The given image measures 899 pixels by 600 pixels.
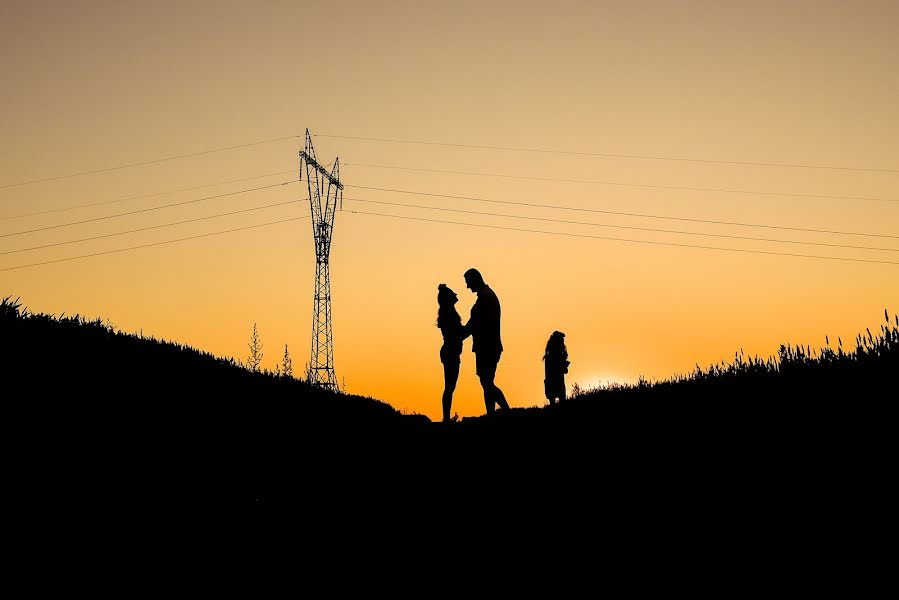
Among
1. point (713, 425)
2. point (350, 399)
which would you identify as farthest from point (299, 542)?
point (350, 399)

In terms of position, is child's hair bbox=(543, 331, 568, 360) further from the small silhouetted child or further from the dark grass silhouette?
the dark grass silhouette

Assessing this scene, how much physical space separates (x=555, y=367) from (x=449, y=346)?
6819mm

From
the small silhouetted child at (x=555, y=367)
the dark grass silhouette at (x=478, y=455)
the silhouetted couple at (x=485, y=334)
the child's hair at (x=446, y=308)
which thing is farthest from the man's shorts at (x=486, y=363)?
the small silhouetted child at (x=555, y=367)

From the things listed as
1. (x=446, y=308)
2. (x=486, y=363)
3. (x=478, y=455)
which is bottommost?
(x=478, y=455)

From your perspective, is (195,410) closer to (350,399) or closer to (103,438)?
(103,438)

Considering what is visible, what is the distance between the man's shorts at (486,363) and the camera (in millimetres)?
12930

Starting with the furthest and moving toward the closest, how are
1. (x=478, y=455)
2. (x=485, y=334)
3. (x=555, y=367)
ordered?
(x=555, y=367)
(x=485, y=334)
(x=478, y=455)

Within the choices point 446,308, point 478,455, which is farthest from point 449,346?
point 478,455

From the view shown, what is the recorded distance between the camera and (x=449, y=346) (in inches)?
543

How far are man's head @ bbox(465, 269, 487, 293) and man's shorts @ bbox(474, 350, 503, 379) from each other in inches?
46.2

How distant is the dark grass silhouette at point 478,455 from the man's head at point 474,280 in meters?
3.24

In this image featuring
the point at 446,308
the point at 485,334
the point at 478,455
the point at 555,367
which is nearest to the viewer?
the point at 478,455

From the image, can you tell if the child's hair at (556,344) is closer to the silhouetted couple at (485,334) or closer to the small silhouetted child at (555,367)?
the small silhouetted child at (555,367)

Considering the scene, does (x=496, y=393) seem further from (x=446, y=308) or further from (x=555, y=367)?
(x=555, y=367)
